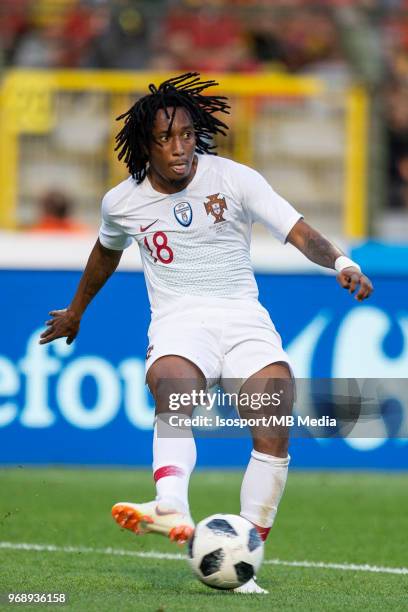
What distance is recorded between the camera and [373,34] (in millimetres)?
12977

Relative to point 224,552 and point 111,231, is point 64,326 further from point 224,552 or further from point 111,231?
point 224,552

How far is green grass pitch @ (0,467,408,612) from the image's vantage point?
17.4ft

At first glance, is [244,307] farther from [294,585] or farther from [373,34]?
[373,34]

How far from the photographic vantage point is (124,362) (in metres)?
9.54

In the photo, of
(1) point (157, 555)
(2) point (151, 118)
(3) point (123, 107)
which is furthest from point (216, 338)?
(3) point (123, 107)

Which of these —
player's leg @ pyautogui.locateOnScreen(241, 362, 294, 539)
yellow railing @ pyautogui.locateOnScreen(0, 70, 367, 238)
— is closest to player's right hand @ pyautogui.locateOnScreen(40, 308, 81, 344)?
player's leg @ pyautogui.locateOnScreen(241, 362, 294, 539)

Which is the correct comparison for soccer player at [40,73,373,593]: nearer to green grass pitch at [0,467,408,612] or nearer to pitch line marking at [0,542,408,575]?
green grass pitch at [0,467,408,612]

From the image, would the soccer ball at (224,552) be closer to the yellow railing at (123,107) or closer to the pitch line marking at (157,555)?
the pitch line marking at (157,555)

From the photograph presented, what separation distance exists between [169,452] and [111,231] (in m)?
1.06

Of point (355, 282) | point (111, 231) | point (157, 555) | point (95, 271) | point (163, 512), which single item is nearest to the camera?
point (163, 512)

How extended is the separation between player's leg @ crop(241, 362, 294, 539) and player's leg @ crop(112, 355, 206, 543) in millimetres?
259

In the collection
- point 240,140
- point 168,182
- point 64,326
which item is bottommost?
point 64,326

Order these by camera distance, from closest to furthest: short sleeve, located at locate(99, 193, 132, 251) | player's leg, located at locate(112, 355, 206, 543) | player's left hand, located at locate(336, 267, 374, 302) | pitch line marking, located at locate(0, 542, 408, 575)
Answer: player's leg, located at locate(112, 355, 206, 543), player's left hand, located at locate(336, 267, 374, 302), short sleeve, located at locate(99, 193, 132, 251), pitch line marking, located at locate(0, 542, 408, 575)

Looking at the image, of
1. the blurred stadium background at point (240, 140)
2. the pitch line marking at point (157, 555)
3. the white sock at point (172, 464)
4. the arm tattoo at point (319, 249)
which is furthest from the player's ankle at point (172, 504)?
the blurred stadium background at point (240, 140)
